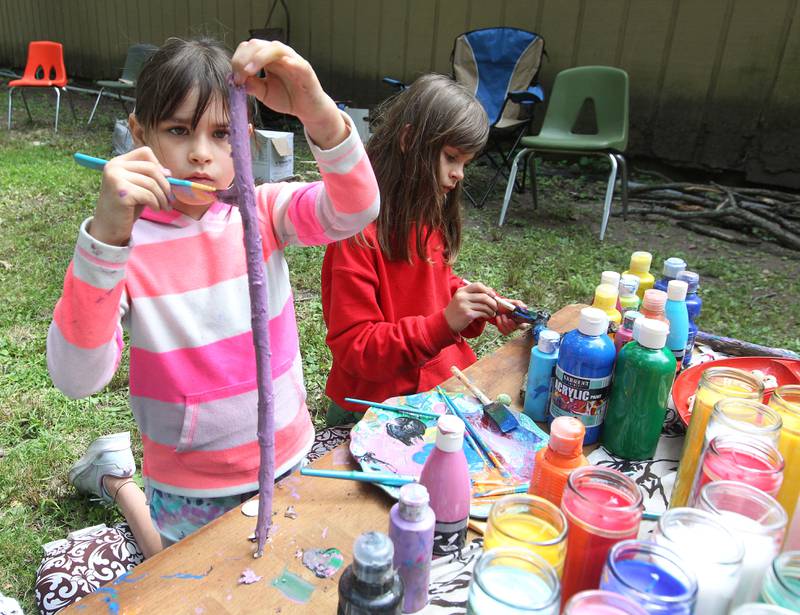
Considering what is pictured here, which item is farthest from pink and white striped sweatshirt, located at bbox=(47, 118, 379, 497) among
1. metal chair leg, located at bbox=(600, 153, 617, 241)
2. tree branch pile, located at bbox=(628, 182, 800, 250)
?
tree branch pile, located at bbox=(628, 182, 800, 250)

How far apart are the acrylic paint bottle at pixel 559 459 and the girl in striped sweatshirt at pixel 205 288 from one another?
1.86ft

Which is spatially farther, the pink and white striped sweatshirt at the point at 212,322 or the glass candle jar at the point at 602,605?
the pink and white striped sweatshirt at the point at 212,322

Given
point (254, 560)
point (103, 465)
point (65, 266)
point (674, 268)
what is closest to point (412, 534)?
point (254, 560)

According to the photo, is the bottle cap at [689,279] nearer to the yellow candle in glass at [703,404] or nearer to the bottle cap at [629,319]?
the bottle cap at [629,319]

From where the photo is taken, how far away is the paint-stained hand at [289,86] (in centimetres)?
85

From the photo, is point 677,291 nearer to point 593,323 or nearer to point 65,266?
point 593,323

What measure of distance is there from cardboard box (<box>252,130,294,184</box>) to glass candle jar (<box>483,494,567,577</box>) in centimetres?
440

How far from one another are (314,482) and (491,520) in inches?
18.6

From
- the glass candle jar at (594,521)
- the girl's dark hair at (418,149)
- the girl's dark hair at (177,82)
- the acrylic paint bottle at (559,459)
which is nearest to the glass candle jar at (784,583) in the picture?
the glass candle jar at (594,521)

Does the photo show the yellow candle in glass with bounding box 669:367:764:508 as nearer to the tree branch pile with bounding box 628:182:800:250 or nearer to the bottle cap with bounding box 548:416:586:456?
the bottle cap with bounding box 548:416:586:456

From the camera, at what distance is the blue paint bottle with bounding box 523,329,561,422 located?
52.4 inches

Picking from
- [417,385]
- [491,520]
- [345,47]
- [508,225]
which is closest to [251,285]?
[491,520]

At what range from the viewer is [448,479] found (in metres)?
0.92

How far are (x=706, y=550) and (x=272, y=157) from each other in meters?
4.70
